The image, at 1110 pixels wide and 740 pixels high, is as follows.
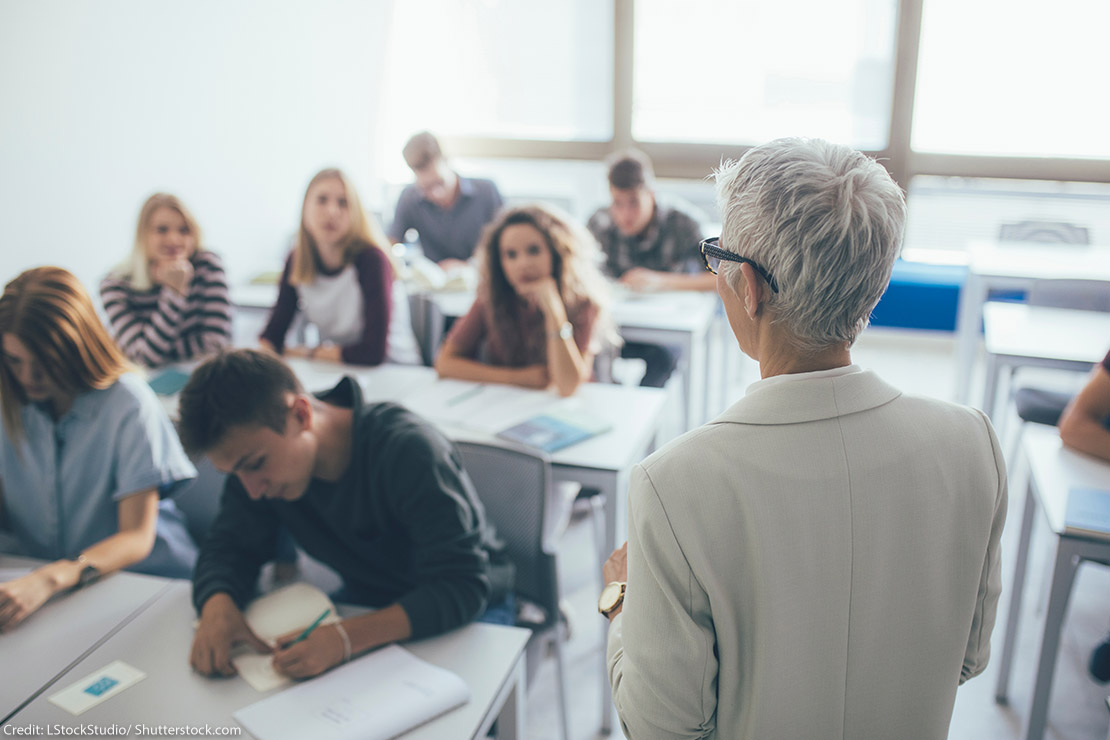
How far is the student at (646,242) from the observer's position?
3586 mm

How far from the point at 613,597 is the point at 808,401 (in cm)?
40

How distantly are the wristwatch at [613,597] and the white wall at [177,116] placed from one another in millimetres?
2575

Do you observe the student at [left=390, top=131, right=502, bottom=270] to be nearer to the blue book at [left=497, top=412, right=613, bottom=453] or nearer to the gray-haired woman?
the blue book at [left=497, top=412, right=613, bottom=453]

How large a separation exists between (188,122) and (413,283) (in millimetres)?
1518

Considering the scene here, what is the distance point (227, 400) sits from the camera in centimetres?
138

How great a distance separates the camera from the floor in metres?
2.13

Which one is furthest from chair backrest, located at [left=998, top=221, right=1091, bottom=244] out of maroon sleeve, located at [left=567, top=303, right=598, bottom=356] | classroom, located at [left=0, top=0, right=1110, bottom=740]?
maroon sleeve, located at [left=567, top=303, right=598, bottom=356]

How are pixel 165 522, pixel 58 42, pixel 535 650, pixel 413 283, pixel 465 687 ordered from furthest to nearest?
1. pixel 413 283
2. pixel 58 42
3. pixel 165 522
4. pixel 535 650
5. pixel 465 687

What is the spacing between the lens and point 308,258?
299 cm

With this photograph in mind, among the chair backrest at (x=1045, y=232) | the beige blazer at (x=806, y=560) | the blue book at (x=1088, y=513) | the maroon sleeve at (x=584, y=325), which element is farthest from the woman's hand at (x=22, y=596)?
the chair backrest at (x=1045, y=232)

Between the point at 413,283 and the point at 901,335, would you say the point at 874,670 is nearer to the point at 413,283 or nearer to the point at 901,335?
the point at 413,283

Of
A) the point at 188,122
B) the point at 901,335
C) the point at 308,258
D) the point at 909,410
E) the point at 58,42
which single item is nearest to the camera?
the point at 909,410

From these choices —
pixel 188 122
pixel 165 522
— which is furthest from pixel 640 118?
pixel 165 522

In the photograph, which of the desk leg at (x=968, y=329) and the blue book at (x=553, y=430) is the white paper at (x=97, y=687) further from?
the desk leg at (x=968, y=329)
